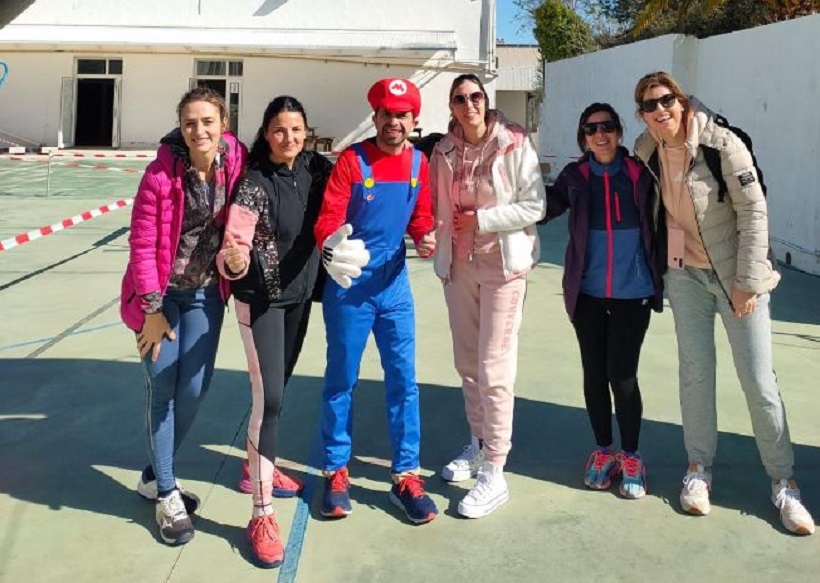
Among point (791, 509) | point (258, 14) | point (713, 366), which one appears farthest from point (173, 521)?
point (258, 14)

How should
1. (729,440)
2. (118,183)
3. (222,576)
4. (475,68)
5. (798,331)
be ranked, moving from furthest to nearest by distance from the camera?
(475,68) → (118,183) → (798,331) → (729,440) → (222,576)

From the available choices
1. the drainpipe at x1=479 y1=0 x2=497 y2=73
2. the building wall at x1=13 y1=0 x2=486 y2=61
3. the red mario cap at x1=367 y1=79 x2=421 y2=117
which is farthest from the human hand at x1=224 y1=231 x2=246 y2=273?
the building wall at x1=13 y1=0 x2=486 y2=61

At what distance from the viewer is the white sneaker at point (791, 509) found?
120 inches

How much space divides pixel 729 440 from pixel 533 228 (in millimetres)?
1602

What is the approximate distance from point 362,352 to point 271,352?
39 cm

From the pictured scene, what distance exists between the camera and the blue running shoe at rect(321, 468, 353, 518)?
319 cm

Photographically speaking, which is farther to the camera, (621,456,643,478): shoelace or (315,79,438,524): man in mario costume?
(621,456,643,478): shoelace

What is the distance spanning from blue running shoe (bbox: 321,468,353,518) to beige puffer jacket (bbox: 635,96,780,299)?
172cm

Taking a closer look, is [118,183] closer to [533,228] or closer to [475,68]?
[475,68]

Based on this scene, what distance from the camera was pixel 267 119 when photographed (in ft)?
9.80

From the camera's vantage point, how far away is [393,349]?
323 cm

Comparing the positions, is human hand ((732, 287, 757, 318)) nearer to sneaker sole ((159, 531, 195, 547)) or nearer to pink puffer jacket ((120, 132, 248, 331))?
pink puffer jacket ((120, 132, 248, 331))

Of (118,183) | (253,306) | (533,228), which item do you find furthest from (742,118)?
(118,183)

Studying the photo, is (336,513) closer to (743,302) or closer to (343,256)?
(343,256)
